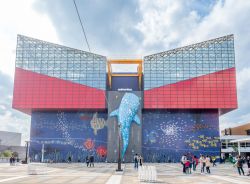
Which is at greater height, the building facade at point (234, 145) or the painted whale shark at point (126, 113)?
the painted whale shark at point (126, 113)

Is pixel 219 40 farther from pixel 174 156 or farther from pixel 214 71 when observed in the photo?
pixel 174 156

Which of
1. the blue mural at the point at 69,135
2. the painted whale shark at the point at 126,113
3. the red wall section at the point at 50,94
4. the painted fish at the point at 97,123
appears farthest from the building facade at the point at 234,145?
the red wall section at the point at 50,94

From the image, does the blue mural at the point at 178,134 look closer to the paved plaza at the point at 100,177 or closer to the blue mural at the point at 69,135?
the blue mural at the point at 69,135

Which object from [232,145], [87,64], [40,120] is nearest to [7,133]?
[40,120]

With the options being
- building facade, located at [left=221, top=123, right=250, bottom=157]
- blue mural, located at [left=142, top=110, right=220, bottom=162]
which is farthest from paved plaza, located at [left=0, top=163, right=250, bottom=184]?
building facade, located at [left=221, top=123, right=250, bottom=157]

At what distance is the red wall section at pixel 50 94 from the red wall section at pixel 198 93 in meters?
10.6

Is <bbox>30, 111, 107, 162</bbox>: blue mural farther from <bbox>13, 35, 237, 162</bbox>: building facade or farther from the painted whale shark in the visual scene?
the painted whale shark

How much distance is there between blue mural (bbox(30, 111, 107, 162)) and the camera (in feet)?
202

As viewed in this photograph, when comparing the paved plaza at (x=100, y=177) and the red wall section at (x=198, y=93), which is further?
the red wall section at (x=198, y=93)

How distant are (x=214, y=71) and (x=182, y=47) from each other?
301 inches

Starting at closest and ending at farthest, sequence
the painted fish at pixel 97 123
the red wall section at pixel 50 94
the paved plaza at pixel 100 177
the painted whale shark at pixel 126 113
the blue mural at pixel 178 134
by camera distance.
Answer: the paved plaza at pixel 100 177 < the painted whale shark at pixel 126 113 < the red wall section at pixel 50 94 < the blue mural at pixel 178 134 < the painted fish at pixel 97 123

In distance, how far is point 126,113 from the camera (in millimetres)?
60000

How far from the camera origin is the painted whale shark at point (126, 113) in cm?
5922

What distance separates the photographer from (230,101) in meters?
59.3
